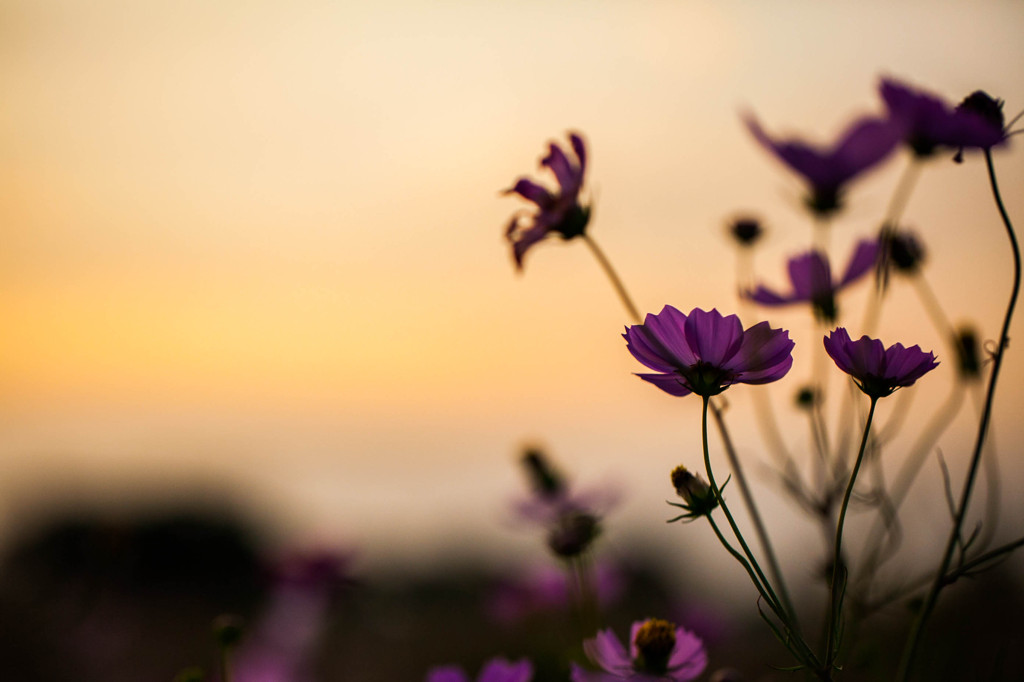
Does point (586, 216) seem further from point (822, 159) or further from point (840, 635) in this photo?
point (840, 635)

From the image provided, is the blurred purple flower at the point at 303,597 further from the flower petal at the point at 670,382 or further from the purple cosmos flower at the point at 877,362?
the purple cosmos flower at the point at 877,362

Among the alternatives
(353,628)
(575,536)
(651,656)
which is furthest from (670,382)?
(353,628)

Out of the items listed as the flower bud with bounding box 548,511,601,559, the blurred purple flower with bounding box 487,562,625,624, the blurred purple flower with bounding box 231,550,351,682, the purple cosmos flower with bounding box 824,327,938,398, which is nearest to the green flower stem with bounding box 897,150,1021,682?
the purple cosmos flower with bounding box 824,327,938,398

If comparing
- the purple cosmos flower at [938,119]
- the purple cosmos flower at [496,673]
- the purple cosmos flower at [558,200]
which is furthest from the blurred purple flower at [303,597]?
the purple cosmos flower at [938,119]

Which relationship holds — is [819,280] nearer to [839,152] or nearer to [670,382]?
[839,152]

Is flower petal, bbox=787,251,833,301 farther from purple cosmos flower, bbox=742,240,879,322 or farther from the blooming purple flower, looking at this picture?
the blooming purple flower
